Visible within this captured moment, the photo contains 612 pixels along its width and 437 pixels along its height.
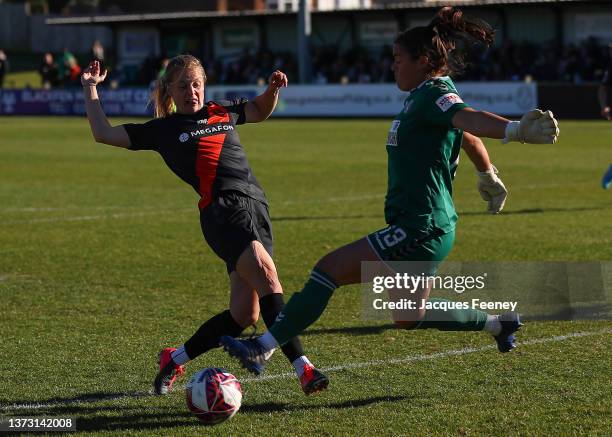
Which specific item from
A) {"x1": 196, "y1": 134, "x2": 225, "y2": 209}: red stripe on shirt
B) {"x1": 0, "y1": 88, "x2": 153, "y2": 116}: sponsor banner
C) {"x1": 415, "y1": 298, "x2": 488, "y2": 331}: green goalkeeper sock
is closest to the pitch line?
{"x1": 415, "y1": 298, "x2": 488, "y2": 331}: green goalkeeper sock

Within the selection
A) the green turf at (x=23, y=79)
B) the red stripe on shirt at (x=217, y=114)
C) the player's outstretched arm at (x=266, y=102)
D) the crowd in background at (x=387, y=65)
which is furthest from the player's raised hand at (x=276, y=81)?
the green turf at (x=23, y=79)

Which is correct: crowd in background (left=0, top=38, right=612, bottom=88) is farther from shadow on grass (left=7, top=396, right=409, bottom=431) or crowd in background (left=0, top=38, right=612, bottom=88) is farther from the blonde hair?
shadow on grass (left=7, top=396, right=409, bottom=431)

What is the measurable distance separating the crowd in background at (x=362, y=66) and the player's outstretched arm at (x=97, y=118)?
25.5 metres

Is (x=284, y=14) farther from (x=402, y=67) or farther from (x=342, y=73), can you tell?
(x=402, y=67)

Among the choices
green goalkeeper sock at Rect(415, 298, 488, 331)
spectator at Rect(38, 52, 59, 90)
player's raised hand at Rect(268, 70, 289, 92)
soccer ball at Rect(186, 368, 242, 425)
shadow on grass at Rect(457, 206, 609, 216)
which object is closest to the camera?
soccer ball at Rect(186, 368, 242, 425)

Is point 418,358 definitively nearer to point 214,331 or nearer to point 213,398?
point 214,331

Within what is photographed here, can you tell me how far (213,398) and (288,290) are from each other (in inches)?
145

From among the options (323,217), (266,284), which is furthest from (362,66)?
(266,284)

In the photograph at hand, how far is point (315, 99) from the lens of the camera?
37.4 meters

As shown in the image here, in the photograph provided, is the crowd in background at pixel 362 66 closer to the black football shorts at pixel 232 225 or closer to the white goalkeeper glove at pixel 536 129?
the black football shorts at pixel 232 225

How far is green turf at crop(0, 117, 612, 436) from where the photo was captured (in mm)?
5484

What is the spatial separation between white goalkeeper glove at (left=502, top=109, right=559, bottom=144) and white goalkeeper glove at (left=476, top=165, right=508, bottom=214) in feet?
3.67

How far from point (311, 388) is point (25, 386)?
1660 millimetres

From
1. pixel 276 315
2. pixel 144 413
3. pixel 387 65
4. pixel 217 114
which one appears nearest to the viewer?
pixel 144 413
